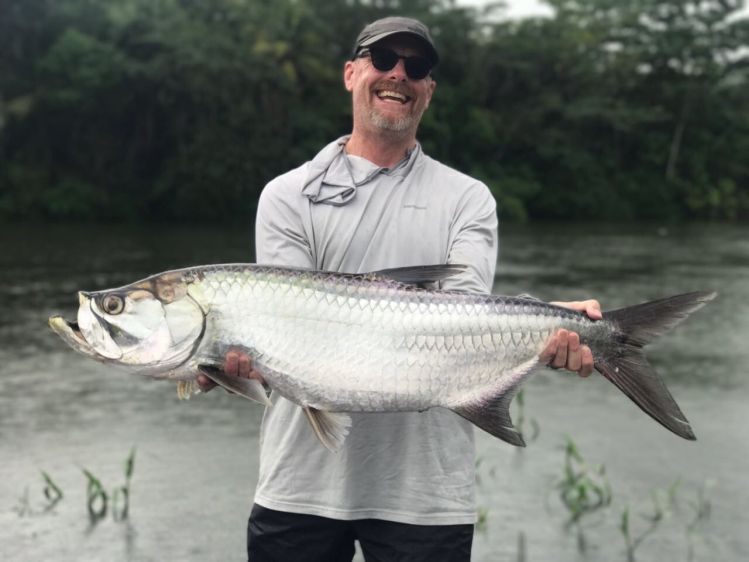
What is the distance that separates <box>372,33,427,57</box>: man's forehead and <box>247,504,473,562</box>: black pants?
168 cm

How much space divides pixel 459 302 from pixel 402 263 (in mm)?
302

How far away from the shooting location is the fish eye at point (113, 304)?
3486mm

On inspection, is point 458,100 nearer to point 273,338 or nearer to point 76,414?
point 76,414

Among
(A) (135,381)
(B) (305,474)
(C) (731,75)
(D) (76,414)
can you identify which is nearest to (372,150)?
(B) (305,474)

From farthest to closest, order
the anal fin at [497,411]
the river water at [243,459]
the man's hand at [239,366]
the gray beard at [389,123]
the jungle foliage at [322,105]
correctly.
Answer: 1. the jungle foliage at [322,105]
2. the river water at [243,459]
3. the gray beard at [389,123]
4. the anal fin at [497,411]
5. the man's hand at [239,366]

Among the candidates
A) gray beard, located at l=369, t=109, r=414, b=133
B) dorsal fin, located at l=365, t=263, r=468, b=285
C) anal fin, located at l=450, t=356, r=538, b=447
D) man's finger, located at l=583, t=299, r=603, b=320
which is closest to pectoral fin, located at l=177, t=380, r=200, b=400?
dorsal fin, located at l=365, t=263, r=468, b=285

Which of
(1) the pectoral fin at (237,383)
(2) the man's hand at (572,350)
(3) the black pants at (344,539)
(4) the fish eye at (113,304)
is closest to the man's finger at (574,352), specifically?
(2) the man's hand at (572,350)

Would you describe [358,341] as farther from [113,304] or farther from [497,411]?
[113,304]

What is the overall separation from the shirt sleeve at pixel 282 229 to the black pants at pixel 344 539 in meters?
0.88

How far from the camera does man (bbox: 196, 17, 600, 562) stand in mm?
3705

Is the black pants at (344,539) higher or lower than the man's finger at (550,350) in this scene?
lower

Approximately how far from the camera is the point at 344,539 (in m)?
3.80

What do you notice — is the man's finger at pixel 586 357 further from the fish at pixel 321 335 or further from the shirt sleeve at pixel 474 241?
the shirt sleeve at pixel 474 241

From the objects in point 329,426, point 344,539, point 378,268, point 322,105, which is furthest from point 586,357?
point 322,105
